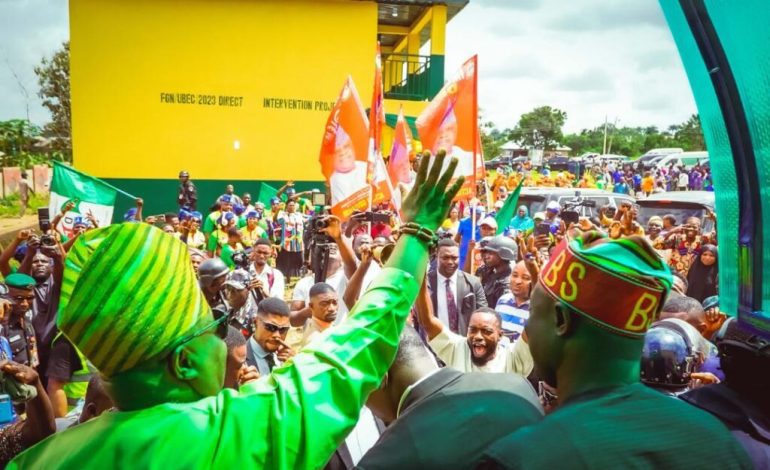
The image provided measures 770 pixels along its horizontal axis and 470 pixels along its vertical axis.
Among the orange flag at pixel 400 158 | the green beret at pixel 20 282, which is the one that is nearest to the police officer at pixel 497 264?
the orange flag at pixel 400 158

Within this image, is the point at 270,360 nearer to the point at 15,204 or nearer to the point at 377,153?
→ the point at 377,153

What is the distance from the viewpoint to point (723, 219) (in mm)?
1718

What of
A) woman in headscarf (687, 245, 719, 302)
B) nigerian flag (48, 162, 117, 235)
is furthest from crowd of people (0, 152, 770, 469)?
nigerian flag (48, 162, 117, 235)

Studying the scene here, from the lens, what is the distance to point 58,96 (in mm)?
36812

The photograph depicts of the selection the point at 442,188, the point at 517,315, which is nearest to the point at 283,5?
the point at 517,315

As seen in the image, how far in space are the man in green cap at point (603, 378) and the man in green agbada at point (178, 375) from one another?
14.0 inches

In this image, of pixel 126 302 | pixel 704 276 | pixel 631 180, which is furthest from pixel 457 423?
pixel 631 180

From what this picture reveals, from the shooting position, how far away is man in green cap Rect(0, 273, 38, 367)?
5.23 meters

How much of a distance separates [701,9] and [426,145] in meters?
6.65

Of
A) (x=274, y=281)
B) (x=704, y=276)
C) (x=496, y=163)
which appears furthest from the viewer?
(x=496, y=163)

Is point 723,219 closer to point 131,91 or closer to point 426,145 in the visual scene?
point 426,145

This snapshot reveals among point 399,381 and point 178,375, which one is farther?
point 399,381

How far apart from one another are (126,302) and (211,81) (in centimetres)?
1826

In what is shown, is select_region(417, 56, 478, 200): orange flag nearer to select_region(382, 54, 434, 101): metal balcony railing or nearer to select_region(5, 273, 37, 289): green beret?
select_region(5, 273, 37, 289): green beret
